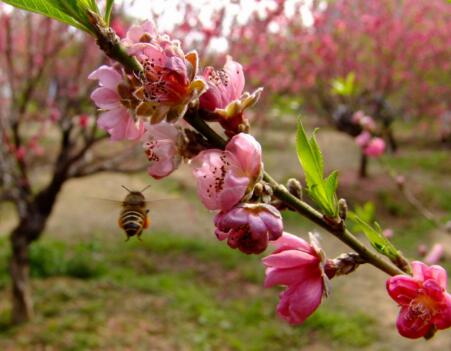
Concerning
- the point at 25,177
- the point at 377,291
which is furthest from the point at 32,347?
the point at 377,291

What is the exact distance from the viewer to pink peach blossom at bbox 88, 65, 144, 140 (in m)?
0.86

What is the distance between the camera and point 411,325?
2.74 ft

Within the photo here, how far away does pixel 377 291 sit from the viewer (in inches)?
225

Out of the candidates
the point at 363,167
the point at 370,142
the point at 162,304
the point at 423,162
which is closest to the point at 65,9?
the point at 370,142

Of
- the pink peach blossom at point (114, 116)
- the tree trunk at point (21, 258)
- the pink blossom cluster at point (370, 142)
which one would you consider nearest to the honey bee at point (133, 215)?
the pink peach blossom at point (114, 116)

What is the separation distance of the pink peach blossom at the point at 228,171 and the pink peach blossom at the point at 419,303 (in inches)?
11.8

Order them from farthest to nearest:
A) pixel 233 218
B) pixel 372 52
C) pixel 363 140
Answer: pixel 372 52
pixel 363 140
pixel 233 218

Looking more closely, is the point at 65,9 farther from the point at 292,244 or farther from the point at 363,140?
the point at 363,140

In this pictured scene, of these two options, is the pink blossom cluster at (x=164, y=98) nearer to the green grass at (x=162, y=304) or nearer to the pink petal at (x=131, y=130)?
the pink petal at (x=131, y=130)

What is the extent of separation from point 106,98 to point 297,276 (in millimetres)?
433

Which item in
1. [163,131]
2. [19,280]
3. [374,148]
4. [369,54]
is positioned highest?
[369,54]

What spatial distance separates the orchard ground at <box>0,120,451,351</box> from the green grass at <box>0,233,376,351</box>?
11 millimetres

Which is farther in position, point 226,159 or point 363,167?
point 363,167

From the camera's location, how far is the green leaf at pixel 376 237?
0.82 metres
